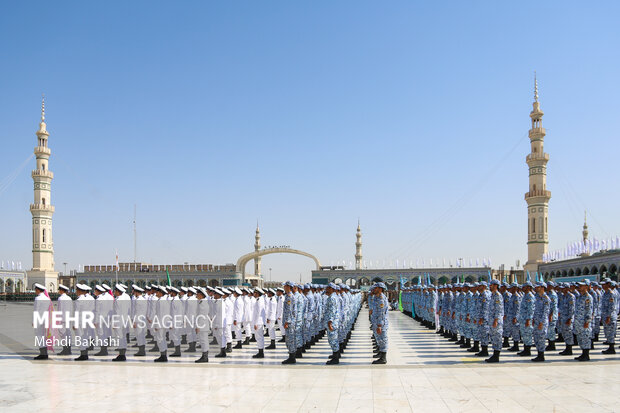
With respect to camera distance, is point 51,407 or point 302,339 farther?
point 302,339

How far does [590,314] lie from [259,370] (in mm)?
7982

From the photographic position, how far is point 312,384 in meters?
9.05

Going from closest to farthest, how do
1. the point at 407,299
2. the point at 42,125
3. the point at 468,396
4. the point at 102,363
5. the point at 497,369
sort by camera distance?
the point at 468,396 < the point at 497,369 < the point at 102,363 < the point at 407,299 < the point at 42,125

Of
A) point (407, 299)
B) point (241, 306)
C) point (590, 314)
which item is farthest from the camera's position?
point (407, 299)

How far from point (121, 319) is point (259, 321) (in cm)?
345

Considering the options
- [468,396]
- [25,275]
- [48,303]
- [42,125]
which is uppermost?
[42,125]

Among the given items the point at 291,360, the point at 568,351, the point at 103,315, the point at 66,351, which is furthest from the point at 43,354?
the point at 568,351

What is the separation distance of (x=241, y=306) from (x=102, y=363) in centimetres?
386

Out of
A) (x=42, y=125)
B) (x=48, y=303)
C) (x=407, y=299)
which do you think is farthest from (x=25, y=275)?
(x=48, y=303)

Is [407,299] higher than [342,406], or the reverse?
[342,406]

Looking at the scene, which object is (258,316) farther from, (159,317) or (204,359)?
(159,317)

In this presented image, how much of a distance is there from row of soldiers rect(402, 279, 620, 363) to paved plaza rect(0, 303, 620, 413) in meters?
0.53

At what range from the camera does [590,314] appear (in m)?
12.2

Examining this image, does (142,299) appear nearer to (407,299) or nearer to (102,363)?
(102,363)
